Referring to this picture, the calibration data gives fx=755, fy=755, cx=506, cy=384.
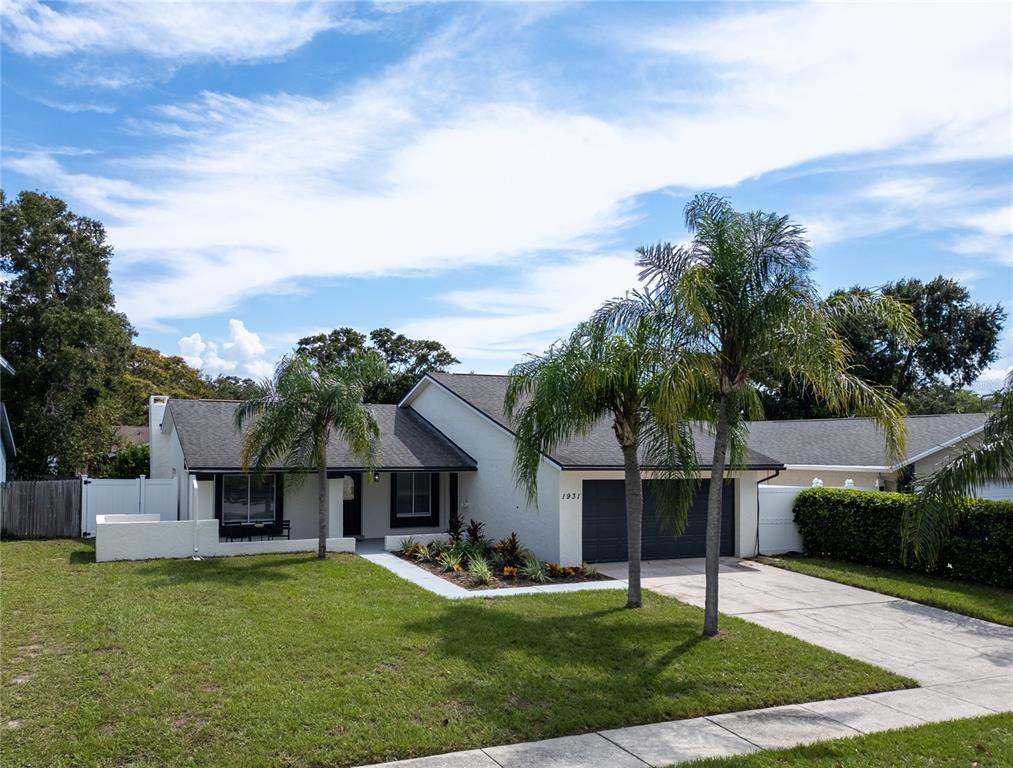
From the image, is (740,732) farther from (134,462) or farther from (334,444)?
(134,462)

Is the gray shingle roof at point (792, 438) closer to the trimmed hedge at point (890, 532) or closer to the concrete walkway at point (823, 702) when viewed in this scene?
the trimmed hedge at point (890, 532)

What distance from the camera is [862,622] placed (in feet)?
38.4

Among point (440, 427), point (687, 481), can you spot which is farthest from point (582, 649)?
point (440, 427)

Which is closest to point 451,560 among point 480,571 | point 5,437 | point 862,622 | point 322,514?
point 480,571

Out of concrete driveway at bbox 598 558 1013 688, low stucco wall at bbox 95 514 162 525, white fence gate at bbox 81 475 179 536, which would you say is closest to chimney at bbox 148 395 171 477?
white fence gate at bbox 81 475 179 536

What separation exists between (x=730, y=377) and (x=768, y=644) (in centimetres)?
356

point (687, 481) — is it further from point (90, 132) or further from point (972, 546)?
point (90, 132)

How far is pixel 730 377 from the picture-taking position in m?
10.3

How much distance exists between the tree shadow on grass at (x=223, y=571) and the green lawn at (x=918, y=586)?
10648mm

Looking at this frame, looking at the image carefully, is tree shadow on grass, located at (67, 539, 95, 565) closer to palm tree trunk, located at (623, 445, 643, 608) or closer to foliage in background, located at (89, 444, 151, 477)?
foliage in background, located at (89, 444, 151, 477)

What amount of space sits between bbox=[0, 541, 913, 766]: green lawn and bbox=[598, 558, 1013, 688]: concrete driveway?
0.78m

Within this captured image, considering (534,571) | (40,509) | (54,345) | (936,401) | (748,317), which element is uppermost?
(54,345)

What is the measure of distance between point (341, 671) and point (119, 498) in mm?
14275

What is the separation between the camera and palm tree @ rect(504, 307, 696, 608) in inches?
438
